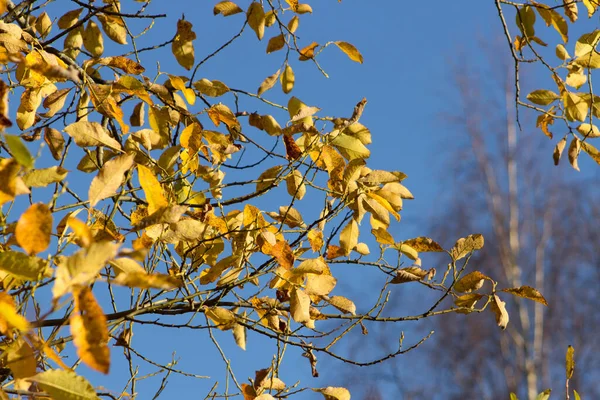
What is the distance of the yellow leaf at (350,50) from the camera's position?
60.7 inches

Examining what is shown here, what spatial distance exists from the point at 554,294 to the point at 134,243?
8221mm

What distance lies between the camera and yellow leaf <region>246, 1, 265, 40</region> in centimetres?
153

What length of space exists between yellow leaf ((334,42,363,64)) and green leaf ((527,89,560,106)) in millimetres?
471

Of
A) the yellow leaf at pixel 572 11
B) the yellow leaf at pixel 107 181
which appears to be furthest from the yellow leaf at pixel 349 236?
the yellow leaf at pixel 572 11

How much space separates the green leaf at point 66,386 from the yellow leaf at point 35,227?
120mm

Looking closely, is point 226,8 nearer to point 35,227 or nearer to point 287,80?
point 287,80

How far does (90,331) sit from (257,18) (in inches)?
40.3

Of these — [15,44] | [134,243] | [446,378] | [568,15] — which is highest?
[446,378]

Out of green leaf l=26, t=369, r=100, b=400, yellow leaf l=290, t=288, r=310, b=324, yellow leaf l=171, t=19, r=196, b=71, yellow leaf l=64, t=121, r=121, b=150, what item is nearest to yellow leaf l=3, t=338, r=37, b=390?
green leaf l=26, t=369, r=100, b=400

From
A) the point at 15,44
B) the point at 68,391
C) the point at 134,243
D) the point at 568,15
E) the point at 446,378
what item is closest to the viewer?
the point at 68,391

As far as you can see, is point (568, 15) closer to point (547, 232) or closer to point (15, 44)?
point (15, 44)

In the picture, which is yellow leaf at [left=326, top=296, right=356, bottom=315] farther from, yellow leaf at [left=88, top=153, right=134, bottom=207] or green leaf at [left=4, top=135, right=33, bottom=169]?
green leaf at [left=4, top=135, right=33, bottom=169]

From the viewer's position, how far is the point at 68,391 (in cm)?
68

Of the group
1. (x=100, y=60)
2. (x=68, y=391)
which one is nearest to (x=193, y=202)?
(x=100, y=60)
